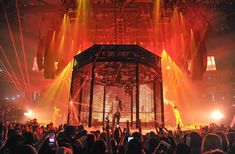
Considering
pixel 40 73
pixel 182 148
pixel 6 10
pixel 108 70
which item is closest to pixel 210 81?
pixel 108 70

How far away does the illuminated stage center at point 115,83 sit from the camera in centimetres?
1428

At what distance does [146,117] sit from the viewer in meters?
18.2

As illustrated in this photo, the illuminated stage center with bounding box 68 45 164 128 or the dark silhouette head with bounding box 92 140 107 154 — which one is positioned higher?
the illuminated stage center with bounding box 68 45 164 128

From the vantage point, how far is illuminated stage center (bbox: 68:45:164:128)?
14.3 m

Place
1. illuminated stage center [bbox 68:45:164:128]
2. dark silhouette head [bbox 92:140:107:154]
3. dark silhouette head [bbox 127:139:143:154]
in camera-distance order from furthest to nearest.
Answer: illuminated stage center [bbox 68:45:164:128], dark silhouette head [bbox 92:140:107:154], dark silhouette head [bbox 127:139:143:154]

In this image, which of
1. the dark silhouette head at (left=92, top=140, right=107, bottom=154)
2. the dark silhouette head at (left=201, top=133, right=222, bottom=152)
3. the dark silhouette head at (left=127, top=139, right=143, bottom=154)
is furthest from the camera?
the dark silhouette head at (left=201, top=133, right=222, bottom=152)

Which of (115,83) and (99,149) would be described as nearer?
(99,149)

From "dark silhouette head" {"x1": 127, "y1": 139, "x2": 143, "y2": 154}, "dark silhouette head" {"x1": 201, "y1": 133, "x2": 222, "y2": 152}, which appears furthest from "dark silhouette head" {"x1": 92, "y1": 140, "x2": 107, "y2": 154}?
"dark silhouette head" {"x1": 201, "y1": 133, "x2": 222, "y2": 152}

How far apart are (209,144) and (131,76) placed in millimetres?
15068

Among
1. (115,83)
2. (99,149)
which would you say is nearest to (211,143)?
(99,149)

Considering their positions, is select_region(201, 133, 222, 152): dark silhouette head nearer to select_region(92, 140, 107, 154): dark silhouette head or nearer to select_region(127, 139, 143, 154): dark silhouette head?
select_region(127, 139, 143, 154): dark silhouette head

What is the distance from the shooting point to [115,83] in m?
19.6

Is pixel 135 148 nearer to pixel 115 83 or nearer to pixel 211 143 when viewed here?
pixel 211 143

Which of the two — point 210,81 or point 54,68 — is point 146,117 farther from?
point 210,81
